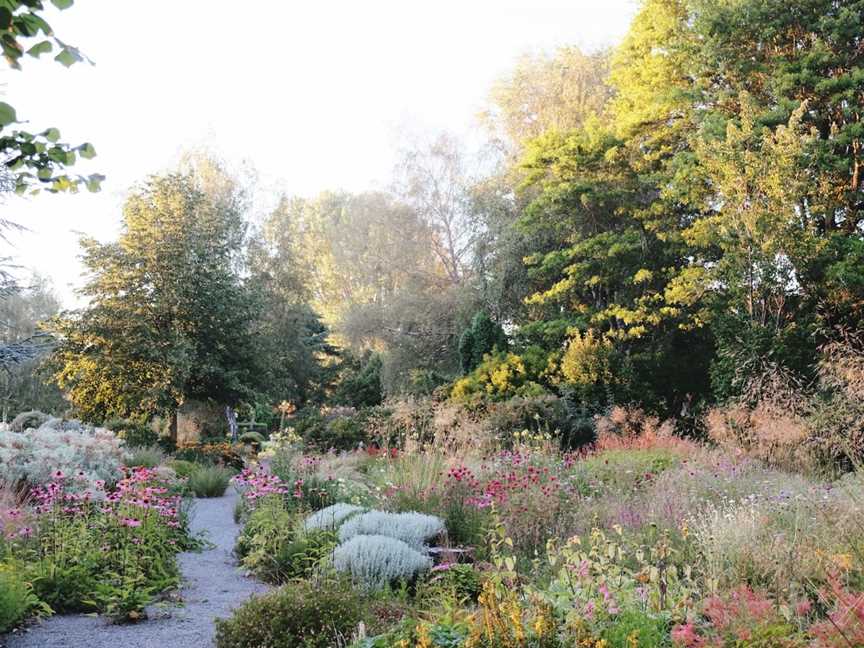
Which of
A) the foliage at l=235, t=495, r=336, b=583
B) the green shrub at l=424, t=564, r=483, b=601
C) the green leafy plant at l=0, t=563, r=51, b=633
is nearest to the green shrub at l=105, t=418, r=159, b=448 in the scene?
the foliage at l=235, t=495, r=336, b=583

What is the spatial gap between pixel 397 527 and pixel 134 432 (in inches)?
459

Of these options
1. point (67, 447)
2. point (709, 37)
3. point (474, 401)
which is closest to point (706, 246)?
point (709, 37)

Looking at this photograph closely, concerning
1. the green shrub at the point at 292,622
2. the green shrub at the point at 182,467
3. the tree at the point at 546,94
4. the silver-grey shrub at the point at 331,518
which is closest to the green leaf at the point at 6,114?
the green shrub at the point at 292,622

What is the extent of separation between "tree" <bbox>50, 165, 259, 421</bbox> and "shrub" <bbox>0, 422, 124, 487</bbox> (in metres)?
8.40

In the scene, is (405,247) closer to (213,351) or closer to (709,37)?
(213,351)

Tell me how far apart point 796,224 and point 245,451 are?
12299mm

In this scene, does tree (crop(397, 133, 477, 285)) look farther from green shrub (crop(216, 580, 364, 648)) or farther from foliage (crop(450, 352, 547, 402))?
green shrub (crop(216, 580, 364, 648))

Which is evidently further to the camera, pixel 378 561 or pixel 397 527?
pixel 397 527

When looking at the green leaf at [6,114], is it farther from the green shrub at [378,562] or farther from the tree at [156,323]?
the tree at [156,323]

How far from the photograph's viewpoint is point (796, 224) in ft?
50.7

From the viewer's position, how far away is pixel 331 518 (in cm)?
675

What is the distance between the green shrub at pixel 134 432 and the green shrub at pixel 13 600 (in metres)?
11.5

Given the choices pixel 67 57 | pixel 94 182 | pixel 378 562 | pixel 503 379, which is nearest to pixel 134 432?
pixel 503 379

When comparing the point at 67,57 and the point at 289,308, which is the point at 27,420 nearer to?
the point at 67,57
